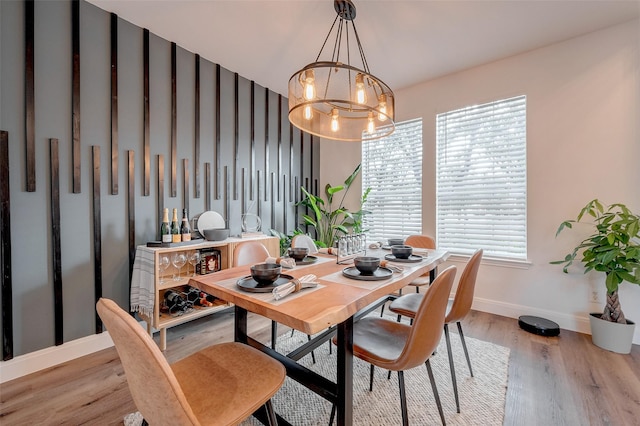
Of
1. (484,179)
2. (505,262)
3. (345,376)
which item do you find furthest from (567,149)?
(345,376)

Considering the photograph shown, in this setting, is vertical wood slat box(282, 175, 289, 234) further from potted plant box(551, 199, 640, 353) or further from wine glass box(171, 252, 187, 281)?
potted plant box(551, 199, 640, 353)

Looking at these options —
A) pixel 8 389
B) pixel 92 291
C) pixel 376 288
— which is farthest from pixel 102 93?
pixel 376 288

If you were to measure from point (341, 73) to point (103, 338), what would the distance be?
132 inches

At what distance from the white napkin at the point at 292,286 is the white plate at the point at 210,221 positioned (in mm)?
2006

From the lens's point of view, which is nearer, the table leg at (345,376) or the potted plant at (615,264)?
the table leg at (345,376)

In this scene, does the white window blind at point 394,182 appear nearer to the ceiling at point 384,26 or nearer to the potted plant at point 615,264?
the ceiling at point 384,26

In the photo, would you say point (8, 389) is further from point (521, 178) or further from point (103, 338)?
point (521, 178)

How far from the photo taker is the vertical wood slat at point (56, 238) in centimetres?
200

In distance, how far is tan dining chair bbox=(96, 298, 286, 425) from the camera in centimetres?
73

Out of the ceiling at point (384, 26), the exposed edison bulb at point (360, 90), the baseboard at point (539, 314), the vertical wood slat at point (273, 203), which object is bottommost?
the baseboard at point (539, 314)

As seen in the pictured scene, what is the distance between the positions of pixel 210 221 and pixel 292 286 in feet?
6.96

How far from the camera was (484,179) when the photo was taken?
306cm

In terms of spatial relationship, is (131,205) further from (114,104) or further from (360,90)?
(360,90)

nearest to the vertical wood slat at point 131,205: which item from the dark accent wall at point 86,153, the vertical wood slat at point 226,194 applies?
the dark accent wall at point 86,153
